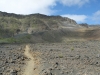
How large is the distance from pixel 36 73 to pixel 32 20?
143 meters

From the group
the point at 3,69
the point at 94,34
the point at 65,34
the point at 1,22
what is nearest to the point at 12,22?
the point at 1,22

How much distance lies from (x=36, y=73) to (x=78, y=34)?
12515 cm

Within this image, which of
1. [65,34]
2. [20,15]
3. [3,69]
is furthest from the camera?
[20,15]

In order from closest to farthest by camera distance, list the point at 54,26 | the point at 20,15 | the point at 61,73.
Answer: the point at 61,73 → the point at 54,26 → the point at 20,15

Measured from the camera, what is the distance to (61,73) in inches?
781

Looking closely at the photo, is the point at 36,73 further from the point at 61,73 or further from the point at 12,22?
the point at 12,22

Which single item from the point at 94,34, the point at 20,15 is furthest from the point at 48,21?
the point at 94,34

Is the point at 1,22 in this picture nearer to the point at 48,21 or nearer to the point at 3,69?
the point at 48,21

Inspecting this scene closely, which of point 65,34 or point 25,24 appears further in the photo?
point 25,24

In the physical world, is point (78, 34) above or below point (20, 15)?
below

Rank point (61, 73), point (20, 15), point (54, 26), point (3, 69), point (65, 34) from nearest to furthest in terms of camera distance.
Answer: point (61, 73) → point (3, 69) → point (65, 34) → point (54, 26) → point (20, 15)

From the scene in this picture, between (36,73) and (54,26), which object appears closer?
(36,73)

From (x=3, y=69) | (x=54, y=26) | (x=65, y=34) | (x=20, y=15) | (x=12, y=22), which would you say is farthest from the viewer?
(x=20, y=15)

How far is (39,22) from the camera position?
518ft
